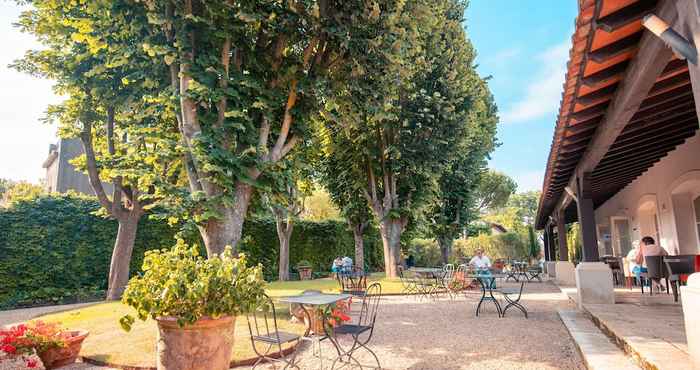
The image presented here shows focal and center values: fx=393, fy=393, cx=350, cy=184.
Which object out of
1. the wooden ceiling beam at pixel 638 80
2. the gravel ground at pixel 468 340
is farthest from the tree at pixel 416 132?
the wooden ceiling beam at pixel 638 80

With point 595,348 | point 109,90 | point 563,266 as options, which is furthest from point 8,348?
point 563,266

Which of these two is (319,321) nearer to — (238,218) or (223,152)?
(238,218)

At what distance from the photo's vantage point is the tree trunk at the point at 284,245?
52.4 feet

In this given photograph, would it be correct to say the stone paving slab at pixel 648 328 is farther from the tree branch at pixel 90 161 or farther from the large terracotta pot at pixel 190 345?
the tree branch at pixel 90 161

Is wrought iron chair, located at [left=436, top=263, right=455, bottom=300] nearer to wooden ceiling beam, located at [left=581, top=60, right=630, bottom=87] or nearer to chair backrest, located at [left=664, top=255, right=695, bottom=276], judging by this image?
chair backrest, located at [left=664, top=255, right=695, bottom=276]

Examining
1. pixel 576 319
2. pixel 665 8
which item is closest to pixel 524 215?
pixel 576 319

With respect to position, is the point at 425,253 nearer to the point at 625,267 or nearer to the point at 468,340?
the point at 625,267

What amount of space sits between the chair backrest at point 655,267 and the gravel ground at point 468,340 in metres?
1.77

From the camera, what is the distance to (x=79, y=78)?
25.8 feet

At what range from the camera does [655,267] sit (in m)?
7.39

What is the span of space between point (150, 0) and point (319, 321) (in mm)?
5582

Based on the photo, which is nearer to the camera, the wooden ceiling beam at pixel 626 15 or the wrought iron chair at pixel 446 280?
the wooden ceiling beam at pixel 626 15

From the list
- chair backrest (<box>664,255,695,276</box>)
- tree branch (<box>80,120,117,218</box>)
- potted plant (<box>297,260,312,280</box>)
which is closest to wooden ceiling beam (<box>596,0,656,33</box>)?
chair backrest (<box>664,255,695,276</box>)

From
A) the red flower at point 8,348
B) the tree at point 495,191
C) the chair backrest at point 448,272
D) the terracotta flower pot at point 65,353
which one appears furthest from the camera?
the tree at point 495,191
